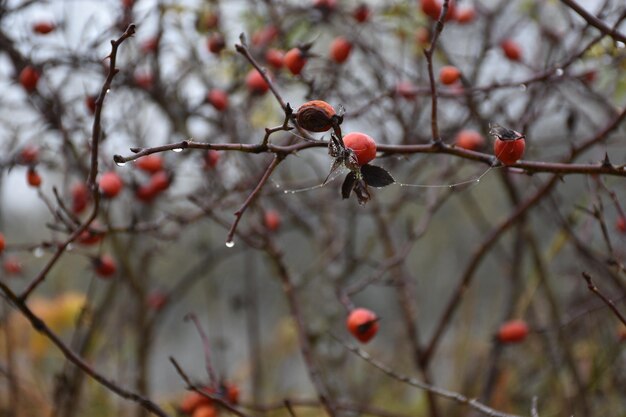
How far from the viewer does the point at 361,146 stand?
81 centimetres

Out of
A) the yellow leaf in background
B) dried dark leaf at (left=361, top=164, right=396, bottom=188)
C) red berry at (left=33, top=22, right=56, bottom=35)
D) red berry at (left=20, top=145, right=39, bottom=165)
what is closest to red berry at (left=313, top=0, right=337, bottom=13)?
red berry at (left=33, top=22, right=56, bottom=35)

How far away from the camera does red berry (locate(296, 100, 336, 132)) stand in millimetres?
792

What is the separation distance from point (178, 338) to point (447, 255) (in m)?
2.15

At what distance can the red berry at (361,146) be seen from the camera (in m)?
0.81

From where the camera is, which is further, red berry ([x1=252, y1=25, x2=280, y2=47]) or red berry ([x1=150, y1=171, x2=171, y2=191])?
red berry ([x1=252, y1=25, x2=280, y2=47])

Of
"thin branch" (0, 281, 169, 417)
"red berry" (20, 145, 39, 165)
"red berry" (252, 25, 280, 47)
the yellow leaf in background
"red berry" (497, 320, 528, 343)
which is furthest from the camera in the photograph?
the yellow leaf in background

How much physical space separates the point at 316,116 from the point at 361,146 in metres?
0.06

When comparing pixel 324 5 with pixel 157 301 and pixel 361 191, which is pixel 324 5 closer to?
pixel 361 191

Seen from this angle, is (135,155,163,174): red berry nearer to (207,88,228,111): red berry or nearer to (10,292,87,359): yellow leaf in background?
(207,88,228,111): red berry

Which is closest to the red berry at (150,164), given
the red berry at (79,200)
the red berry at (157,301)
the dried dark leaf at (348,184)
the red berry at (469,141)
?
the red berry at (79,200)

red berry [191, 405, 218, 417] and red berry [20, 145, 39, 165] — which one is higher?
red berry [20, 145, 39, 165]

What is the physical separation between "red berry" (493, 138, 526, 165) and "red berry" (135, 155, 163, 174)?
1.16m

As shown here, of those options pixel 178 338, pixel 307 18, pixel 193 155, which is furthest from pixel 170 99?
pixel 178 338

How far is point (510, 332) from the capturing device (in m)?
1.91
